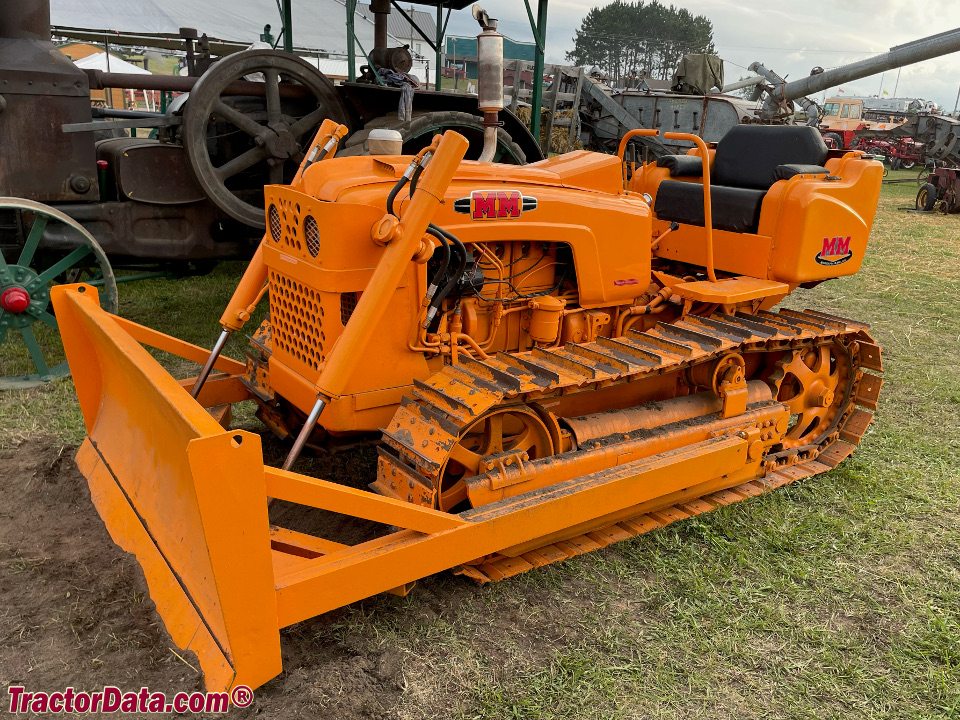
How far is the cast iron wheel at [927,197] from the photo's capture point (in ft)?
53.6

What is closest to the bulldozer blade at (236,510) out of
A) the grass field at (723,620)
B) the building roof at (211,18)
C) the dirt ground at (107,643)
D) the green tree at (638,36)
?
the dirt ground at (107,643)

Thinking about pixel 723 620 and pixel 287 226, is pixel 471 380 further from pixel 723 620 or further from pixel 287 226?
pixel 723 620

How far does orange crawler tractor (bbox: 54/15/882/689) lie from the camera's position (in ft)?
8.68

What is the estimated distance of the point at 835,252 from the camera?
441cm

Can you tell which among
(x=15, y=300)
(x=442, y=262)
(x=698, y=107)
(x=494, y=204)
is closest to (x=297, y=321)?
(x=442, y=262)

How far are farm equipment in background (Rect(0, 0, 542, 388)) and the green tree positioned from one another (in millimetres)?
58777

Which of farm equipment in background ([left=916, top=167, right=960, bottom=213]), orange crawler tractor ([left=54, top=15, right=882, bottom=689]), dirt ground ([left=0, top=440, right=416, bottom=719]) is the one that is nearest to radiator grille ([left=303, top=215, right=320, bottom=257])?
orange crawler tractor ([left=54, top=15, right=882, bottom=689])

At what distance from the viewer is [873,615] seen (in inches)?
126

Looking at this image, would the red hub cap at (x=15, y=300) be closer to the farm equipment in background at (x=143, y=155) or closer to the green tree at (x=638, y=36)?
the farm equipment in background at (x=143, y=155)

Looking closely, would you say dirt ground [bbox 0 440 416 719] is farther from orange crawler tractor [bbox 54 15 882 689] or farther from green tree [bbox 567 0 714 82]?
green tree [bbox 567 0 714 82]

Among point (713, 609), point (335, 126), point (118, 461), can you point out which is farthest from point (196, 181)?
point (713, 609)

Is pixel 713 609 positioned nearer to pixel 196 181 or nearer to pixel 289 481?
pixel 289 481

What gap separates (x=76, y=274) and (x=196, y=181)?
149 centimetres

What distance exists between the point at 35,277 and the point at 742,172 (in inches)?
183
